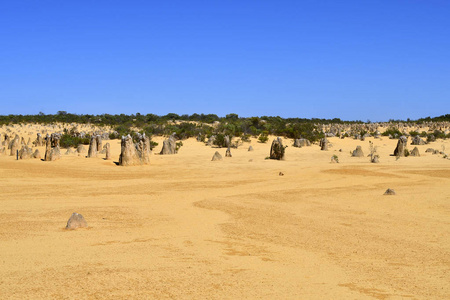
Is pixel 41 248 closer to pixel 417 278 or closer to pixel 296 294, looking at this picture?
pixel 296 294

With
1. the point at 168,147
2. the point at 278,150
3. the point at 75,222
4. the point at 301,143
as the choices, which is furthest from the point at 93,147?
the point at 75,222

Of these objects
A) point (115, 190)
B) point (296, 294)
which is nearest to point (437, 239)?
point (296, 294)

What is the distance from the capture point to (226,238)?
7840 mm

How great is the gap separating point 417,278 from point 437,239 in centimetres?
246

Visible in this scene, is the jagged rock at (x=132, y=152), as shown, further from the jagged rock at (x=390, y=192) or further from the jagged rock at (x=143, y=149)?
the jagged rock at (x=390, y=192)

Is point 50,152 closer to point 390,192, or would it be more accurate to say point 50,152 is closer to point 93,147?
point 93,147

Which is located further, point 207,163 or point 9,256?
point 207,163

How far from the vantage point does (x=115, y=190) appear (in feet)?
46.2

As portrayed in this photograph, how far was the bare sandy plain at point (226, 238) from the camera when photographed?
17.5 ft

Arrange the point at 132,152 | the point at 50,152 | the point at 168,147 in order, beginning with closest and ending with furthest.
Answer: the point at 132,152, the point at 50,152, the point at 168,147

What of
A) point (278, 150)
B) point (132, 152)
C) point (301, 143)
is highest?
point (301, 143)

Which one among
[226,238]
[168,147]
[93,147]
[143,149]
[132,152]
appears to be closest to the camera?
[226,238]

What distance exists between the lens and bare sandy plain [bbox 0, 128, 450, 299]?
532cm

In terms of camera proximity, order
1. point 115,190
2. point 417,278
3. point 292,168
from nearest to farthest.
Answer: point 417,278, point 115,190, point 292,168
